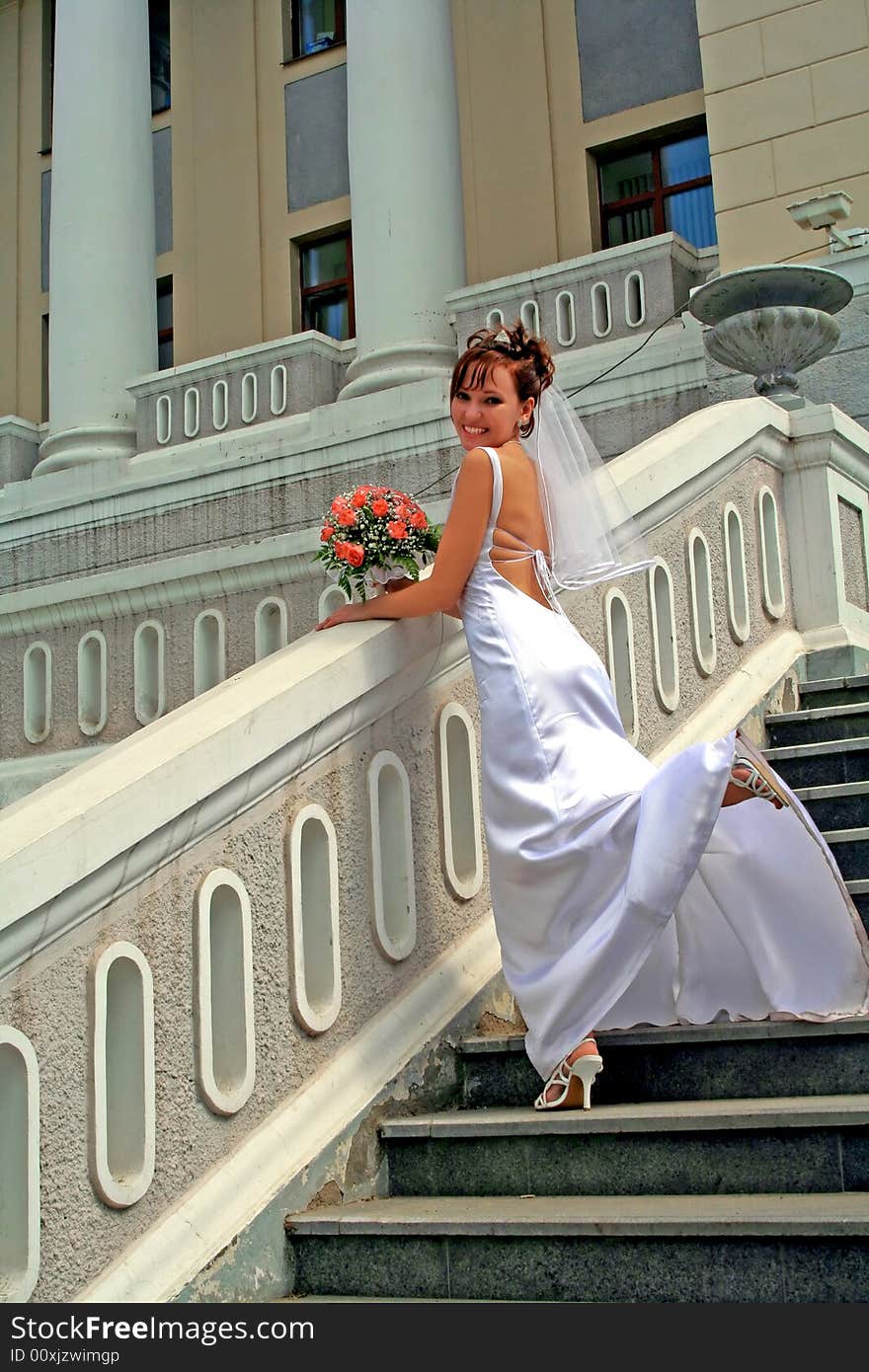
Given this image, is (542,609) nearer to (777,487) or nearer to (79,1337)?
(79,1337)

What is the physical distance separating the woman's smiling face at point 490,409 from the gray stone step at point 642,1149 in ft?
5.21

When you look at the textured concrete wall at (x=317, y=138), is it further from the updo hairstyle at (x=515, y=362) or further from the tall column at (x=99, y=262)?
the updo hairstyle at (x=515, y=362)

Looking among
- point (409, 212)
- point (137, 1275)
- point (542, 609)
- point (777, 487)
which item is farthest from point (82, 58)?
point (137, 1275)

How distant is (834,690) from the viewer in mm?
5629

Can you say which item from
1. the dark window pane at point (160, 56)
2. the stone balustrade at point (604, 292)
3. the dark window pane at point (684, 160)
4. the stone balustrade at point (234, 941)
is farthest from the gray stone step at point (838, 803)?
the dark window pane at point (160, 56)

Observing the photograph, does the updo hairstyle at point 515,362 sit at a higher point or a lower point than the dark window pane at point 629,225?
lower

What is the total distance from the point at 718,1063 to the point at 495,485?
140cm

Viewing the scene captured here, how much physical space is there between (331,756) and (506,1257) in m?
1.15

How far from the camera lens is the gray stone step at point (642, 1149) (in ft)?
10.1

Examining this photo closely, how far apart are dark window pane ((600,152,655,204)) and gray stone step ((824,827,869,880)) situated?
41.4ft

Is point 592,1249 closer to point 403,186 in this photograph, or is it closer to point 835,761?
point 835,761

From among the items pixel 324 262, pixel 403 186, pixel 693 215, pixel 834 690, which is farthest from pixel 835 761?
pixel 324 262

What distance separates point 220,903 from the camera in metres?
3.29

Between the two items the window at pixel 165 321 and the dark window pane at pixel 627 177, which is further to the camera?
the window at pixel 165 321
